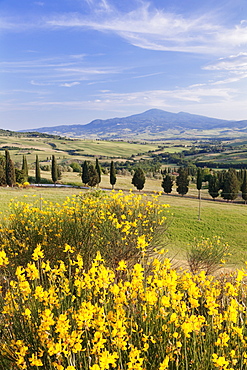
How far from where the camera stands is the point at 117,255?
23.4 feet

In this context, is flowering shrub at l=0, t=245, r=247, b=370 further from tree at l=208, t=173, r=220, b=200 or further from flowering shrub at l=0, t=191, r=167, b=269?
tree at l=208, t=173, r=220, b=200

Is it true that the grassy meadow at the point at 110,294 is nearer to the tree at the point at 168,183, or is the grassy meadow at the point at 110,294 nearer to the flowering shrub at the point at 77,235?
the flowering shrub at the point at 77,235

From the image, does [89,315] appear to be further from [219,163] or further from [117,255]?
[219,163]

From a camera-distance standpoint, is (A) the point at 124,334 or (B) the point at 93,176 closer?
(A) the point at 124,334

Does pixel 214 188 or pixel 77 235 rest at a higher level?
pixel 77 235

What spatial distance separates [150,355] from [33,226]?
17.0 ft

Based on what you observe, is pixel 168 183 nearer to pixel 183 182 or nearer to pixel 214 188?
pixel 183 182

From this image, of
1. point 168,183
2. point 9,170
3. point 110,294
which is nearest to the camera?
point 110,294

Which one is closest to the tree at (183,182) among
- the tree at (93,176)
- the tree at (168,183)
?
the tree at (168,183)

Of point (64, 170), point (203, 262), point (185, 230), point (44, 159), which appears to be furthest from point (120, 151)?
point (203, 262)

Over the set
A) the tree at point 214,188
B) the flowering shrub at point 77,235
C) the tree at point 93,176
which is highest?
the flowering shrub at point 77,235

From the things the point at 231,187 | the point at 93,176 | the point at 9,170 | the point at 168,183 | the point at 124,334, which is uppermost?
the point at 124,334

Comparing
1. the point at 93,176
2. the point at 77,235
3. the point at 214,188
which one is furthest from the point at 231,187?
the point at 77,235

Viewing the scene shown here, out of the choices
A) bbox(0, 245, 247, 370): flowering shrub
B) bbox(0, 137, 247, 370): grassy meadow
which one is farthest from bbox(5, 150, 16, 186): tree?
bbox(0, 245, 247, 370): flowering shrub
